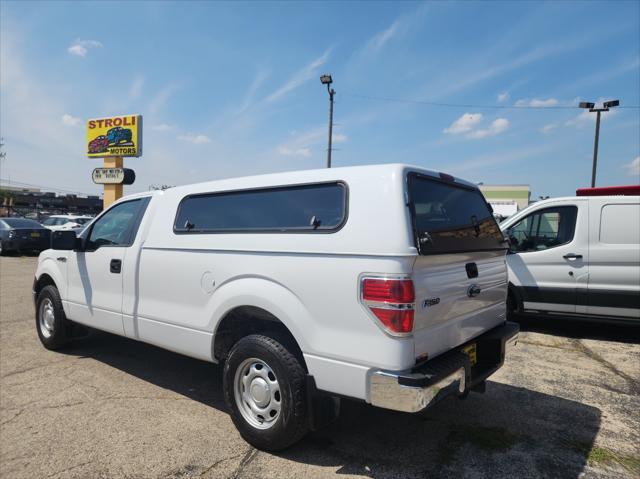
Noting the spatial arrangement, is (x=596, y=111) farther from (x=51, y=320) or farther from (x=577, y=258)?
(x=51, y=320)

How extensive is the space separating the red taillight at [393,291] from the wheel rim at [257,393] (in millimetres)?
1000

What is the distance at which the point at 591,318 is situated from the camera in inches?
233

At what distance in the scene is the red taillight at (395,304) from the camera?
241 cm

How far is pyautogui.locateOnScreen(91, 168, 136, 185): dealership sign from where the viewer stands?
19172 millimetres

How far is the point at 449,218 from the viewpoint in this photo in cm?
313

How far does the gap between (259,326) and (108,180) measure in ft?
61.9

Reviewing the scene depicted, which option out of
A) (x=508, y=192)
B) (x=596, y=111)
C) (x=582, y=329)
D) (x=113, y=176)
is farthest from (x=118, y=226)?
(x=508, y=192)

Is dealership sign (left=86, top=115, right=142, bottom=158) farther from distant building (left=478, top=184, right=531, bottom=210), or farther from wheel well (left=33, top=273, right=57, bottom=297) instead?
distant building (left=478, top=184, right=531, bottom=210)

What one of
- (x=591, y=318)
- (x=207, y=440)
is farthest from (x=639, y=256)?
(x=207, y=440)

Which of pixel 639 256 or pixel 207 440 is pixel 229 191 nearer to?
pixel 207 440

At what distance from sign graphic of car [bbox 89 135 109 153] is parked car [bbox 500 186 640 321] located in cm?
1917

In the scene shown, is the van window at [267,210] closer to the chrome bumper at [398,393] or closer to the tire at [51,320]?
the chrome bumper at [398,393]

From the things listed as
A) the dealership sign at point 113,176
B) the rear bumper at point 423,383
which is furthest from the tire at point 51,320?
the dealership sign at point 113,176

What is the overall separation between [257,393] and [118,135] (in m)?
20.0
